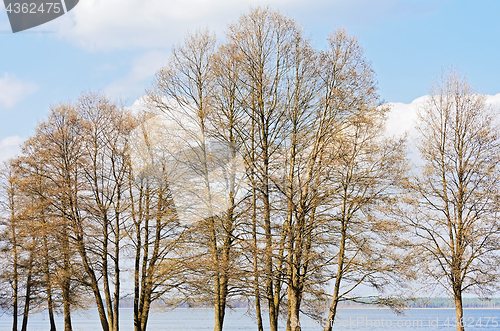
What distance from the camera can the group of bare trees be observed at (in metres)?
17.0

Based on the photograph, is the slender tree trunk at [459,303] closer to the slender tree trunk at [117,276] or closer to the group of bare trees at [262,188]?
the group of bare trees at [262,188]

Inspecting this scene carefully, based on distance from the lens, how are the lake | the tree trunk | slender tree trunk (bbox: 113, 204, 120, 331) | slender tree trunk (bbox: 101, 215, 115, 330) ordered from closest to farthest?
the lake < the tree trunk < slender tree trunk (bbox: 113, 204, 120, 331) < slender tree trunk (bbox: 101, 215, 115, 330)

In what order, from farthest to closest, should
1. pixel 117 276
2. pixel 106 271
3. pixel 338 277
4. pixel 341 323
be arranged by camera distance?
pixel 106 271, pixel 117 276, pixel 341 323, pixel 338 277

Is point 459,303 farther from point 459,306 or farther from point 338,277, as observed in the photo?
point 338,277

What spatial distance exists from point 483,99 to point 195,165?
41.1ft

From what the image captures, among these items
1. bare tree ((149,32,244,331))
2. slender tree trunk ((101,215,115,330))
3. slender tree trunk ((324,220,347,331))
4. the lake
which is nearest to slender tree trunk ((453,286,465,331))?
the lake

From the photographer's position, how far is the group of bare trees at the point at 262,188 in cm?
1703

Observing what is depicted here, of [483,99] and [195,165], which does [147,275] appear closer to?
[195,165]

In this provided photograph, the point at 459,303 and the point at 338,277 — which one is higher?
the point at 338,277

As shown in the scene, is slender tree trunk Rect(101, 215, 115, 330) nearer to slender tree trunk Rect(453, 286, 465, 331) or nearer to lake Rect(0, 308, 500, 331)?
lake Rect(0, 308, 500, 331)

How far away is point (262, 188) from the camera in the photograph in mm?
17531

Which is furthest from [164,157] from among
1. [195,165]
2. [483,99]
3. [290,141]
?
[483,99]

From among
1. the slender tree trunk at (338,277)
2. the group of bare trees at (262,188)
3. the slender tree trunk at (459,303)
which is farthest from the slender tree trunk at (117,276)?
the slender tree trunk at (459,303)

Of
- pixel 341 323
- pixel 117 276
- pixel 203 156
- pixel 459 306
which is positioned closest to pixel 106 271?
pixel 117 276
